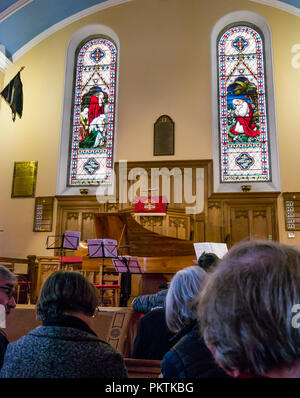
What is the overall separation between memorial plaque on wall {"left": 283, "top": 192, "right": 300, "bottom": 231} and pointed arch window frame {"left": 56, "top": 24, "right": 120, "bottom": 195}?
14.1 feet

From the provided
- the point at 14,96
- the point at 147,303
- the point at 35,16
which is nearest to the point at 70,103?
the point at 14,96

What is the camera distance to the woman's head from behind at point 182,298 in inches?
64.8

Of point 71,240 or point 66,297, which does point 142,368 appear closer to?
point 66,297

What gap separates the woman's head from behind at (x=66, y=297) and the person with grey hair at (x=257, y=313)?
848 mm

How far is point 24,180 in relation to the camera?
978 cm

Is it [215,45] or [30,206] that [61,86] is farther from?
[215,45]

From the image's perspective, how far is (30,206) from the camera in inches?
380

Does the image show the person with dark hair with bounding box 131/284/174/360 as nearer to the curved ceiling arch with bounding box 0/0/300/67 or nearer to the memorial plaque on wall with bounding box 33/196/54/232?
the memorial plaque on wall with bounding box 33/196/54/232

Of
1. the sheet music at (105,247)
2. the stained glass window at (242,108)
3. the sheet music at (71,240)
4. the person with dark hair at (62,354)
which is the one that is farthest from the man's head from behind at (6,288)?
the stained glass window at (242,108)

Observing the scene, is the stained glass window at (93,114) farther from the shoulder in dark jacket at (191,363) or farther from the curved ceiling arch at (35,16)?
the shoulder in dark jacket at (191,363)

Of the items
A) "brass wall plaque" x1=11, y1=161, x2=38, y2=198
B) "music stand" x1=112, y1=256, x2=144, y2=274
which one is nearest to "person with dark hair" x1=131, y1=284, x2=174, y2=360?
"music stand" x1=112, y1=256, x2=144, y2=274
